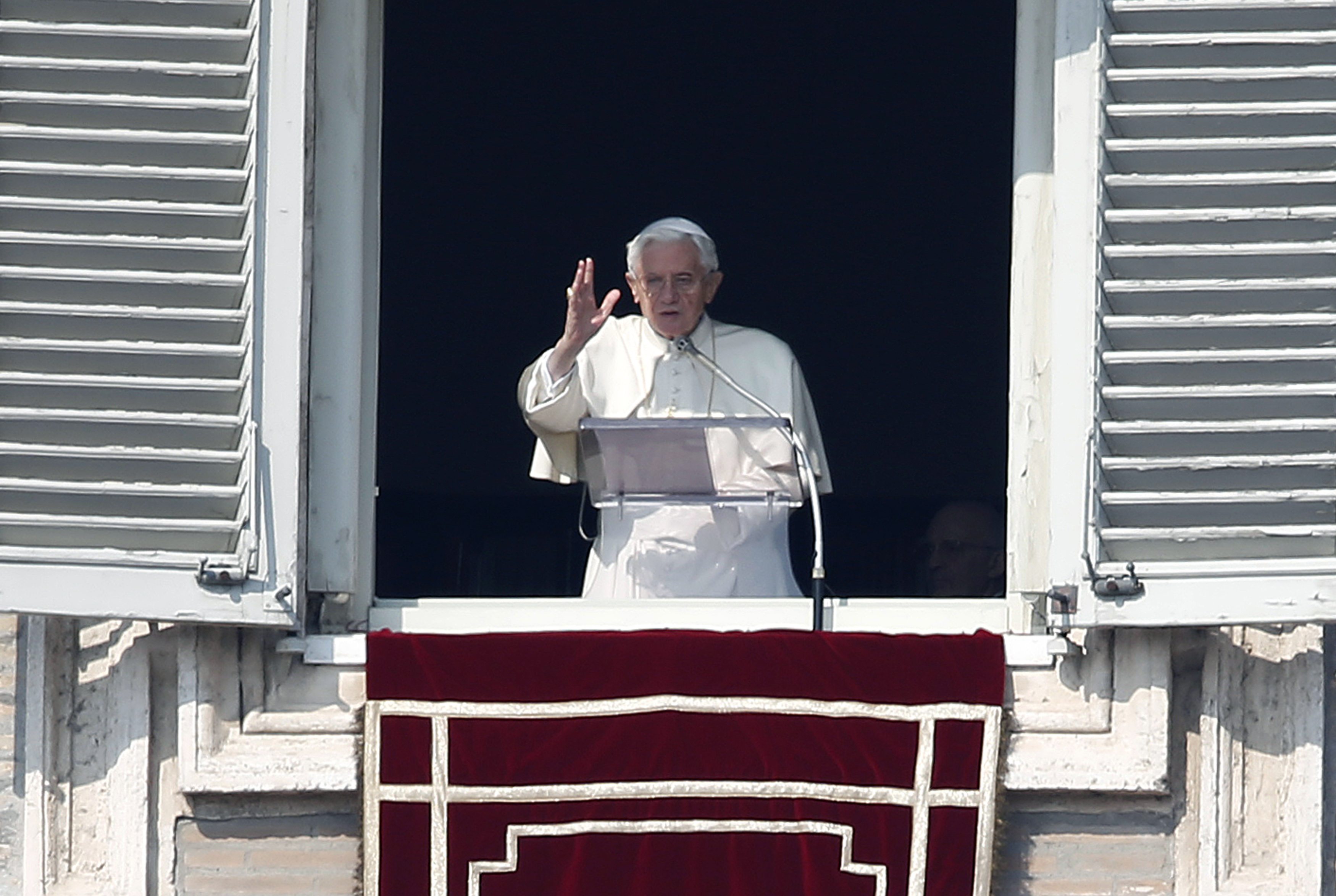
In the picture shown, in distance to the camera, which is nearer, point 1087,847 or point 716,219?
point 1087,847

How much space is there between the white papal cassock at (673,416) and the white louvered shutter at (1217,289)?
90 centimetres

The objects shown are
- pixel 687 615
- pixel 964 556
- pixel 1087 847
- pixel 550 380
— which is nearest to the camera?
pixel 1087 847

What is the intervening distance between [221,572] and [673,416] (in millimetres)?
1256

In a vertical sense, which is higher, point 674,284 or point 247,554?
point 674,284

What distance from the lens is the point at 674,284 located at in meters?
5.74

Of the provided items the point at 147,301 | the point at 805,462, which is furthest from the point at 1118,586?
the point at 147,301

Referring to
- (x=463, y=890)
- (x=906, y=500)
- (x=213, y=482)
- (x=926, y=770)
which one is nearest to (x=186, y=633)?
(x=213, y=482)

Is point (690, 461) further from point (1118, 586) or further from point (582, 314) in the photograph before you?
point (1118, 586)

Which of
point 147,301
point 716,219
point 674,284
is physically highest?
point 716,219

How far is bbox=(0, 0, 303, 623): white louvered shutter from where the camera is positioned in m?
4.66

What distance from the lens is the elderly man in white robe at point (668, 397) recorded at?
545 centimetres

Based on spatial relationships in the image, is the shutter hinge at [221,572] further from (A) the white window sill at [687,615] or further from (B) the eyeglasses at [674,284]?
(B) the eyeglasses at [674,284]

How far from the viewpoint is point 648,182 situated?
9234 mm

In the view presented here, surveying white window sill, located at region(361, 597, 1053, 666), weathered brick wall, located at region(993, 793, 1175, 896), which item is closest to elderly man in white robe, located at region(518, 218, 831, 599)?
white window sill, located at region(361, 597, 1053, 666)
